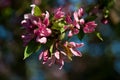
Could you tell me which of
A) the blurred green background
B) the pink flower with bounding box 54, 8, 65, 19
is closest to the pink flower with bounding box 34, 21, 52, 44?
the pink flower with bounding box 54, 8, 65, 19

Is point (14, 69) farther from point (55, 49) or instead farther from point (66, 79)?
point (55, 49)

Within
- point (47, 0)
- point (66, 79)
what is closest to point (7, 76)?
point (66, 79)

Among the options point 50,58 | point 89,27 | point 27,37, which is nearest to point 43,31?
point 27,37

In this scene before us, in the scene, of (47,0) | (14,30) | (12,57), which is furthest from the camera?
(12,57)

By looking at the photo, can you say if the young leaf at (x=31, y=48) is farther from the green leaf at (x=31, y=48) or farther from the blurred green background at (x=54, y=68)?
the blurred green background at (x=54, y=68)

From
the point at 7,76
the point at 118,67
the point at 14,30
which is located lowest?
the point at 118,67

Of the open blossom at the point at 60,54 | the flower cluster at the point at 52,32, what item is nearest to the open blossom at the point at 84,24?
the flower cluster at the point at 52,32

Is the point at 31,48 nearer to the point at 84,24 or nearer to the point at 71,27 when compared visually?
the point at 71,27

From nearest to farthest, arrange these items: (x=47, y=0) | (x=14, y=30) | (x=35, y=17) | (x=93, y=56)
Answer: (x=35, y=17), (x=47, y=0), (x=14, y=30), (x=93, y=56)
